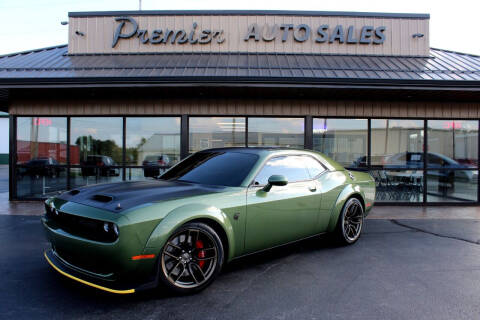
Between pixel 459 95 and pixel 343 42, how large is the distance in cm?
372

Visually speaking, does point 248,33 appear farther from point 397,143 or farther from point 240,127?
point 397,143

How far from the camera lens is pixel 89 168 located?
30.8ft

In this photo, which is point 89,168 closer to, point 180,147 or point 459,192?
point 180,147

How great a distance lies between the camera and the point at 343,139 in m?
9.48

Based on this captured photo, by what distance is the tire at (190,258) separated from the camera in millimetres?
3072

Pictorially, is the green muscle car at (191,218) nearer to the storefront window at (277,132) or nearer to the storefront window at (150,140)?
the storefront window at (277,132)

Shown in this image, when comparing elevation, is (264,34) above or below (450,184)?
above

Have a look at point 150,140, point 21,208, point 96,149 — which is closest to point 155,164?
point 150,140

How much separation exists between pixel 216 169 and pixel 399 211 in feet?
20.2

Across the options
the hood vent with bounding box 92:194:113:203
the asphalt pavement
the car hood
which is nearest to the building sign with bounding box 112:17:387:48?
the asphalt pavement

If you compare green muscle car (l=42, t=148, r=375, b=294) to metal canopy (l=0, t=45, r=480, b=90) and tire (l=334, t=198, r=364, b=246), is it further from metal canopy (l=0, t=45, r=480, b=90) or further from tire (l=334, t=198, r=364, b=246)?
metal canopy (l=0, t=45, r=480, b=90)

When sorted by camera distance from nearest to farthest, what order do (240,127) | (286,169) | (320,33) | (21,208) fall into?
(286,169), (21,208), (240,127), (320,33)

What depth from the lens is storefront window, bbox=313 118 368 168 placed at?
30.9ft

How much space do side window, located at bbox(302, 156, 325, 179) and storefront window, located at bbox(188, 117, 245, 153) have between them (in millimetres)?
4623
